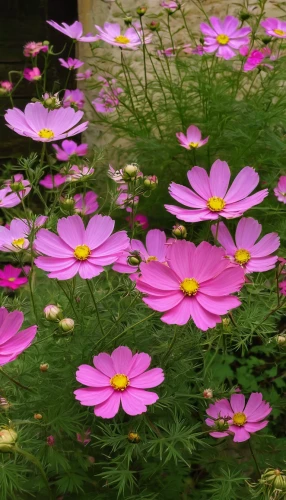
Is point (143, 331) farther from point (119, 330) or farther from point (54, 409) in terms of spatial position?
point (54, 409)

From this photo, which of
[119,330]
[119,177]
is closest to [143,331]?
[119,330]

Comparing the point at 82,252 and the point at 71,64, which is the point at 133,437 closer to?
the point at 82,252

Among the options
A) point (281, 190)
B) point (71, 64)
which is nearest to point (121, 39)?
point (71, 64)

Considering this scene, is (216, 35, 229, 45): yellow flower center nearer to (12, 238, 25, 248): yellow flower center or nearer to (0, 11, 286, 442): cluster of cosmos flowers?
(0, 11, 286, 442): cluster of cosmos flowers

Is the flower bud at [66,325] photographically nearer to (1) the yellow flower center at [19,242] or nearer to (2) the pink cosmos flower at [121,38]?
(1) the yellow flower center at [19,242]

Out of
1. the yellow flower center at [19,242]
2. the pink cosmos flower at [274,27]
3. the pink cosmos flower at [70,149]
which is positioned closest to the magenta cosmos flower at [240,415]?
the yellow flower center at [19,242]

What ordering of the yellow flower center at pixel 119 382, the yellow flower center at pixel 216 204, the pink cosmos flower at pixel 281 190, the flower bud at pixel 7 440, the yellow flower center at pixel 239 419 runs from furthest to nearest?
the pink cosmos flower at pixel 281 190, the yellow flower center at pixel 239 419, the yellow flower center at pixel 216 204, the yellow flower center at pixel 119 382, the flower bud at pixel 7 440

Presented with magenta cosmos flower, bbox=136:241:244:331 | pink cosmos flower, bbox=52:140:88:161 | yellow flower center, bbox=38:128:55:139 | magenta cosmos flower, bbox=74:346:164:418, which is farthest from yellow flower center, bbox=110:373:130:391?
pink cosmos flower, bbox=52:140:88:161
